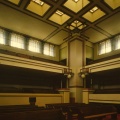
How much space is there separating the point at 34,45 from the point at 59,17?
3.70 m

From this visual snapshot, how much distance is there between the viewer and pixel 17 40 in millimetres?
11938

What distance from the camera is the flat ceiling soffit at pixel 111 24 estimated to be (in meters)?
9.59

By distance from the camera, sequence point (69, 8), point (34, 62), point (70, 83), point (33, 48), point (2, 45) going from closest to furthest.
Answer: point (69, 8)
point (34, 62)
point (2, 45)
point (70, 83)
point (33, 48)

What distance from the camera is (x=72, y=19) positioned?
10.1m

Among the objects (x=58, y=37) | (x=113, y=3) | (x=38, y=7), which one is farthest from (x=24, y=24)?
(x=113, y=3)

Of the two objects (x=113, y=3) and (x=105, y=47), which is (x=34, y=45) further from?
(x=113, y=3)

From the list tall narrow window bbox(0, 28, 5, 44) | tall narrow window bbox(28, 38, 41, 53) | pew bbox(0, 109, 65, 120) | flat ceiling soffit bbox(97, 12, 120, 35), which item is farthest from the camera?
Answer: tall narrow window bbox(28, 38, 41, 53)

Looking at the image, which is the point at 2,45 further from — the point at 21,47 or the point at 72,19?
the point at 72,19

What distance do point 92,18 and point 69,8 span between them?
2010mm

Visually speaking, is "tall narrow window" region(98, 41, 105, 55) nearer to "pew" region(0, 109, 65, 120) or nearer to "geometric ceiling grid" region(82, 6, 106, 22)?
"geometric ceiling grid" region(82, 6, 106, 22)

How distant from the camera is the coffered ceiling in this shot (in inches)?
340

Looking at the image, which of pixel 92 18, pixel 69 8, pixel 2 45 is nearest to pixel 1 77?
pixel 2 45

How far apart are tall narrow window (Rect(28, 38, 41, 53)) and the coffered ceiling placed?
0.61m

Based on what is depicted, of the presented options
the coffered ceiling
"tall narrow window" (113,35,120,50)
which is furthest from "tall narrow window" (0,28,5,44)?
"tall narrow window" (113,35,120,50)
